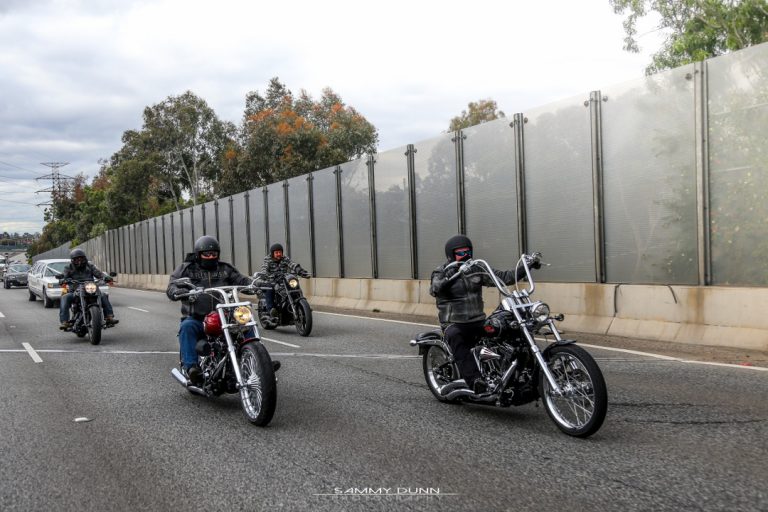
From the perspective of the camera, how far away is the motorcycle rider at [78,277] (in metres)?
13.7

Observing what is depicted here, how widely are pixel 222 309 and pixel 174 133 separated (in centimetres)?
5234

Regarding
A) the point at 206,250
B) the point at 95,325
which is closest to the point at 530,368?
the point at 206,250

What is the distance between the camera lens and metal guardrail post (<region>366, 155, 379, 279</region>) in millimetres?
20500

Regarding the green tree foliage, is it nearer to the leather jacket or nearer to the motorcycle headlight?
the leather jacket

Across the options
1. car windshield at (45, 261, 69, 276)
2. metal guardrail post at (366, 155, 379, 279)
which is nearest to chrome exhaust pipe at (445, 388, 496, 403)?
metal guardrail post at (366, 155, 379, 279)

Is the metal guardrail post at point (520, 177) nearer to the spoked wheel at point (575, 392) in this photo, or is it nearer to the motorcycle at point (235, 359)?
the motorcycle at point (235, 359)

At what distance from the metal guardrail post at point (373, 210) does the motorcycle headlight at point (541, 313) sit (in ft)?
48.2

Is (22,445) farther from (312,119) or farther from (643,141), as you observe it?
(312,119)

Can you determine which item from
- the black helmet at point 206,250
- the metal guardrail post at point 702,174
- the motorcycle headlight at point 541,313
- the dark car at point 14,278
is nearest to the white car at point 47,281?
the black helmet at point 206,250

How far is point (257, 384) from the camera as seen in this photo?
614 centimetres

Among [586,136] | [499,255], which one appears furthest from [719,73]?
[499,255]

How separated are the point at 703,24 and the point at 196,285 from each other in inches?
698

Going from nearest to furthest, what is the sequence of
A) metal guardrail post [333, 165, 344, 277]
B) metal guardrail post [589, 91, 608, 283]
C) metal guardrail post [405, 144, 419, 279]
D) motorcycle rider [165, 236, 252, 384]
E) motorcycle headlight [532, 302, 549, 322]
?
1. motorcycle headlight [532, 302, 549, 322]
2. motorcycle rider [165, 236, 252, 384]
3. metal guardrail post [589, 91, 608, 283]
4. metal guardrail post [405, 144, 419, 279]
5. metal guardrail post [333, 165, 344, 277]

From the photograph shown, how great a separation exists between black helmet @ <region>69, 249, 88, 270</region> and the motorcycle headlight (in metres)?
10.4
